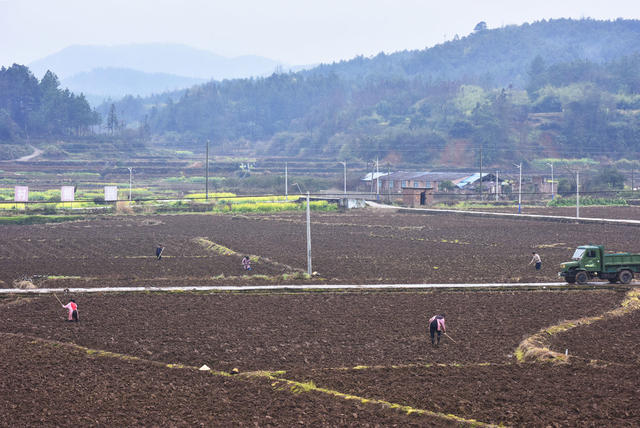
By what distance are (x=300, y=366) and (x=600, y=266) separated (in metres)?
22.1

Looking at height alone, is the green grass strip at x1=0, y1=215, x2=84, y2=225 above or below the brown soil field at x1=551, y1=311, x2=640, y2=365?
above

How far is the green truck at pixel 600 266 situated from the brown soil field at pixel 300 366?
165 inches

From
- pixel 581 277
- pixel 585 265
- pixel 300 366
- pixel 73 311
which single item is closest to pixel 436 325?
pixel 300 366

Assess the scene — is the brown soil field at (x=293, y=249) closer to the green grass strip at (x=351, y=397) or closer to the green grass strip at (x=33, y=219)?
the green grass strip at (x=33, y=219)

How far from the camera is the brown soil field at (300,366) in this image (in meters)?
19.6

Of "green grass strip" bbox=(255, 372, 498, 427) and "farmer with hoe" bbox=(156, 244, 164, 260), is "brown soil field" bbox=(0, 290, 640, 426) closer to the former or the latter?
"green grass strip" bbox=(255, 372, 498, 427)

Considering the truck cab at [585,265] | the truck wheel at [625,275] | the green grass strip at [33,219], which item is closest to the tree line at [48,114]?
the green grass strip at [33,219]

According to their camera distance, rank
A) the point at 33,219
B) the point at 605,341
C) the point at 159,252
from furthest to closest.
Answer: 1. the point at 33,219
2. the point at 159,252
3. the point at 605,341

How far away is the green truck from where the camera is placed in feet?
128

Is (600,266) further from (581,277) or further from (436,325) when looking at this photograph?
(436,325)

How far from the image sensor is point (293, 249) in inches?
2226

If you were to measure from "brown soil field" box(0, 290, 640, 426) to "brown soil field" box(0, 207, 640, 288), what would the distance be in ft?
23.5

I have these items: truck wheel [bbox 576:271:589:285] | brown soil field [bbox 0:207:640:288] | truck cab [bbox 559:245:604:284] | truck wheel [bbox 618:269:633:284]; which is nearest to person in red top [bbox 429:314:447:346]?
brown soil field [bbox 0:207:640:288]

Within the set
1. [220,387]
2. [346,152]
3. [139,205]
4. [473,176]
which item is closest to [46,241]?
[139,205]
